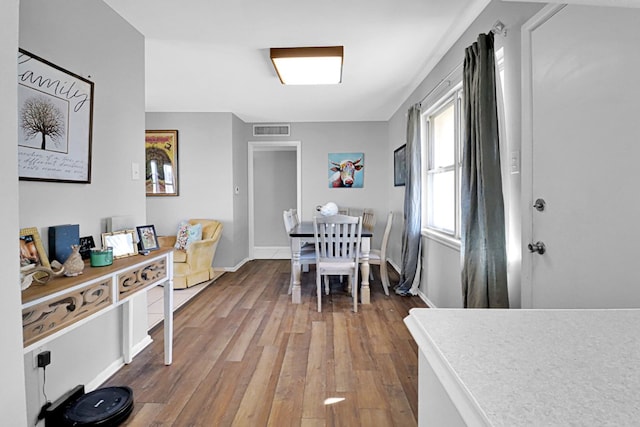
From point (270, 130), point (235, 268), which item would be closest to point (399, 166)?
point (270, 130)

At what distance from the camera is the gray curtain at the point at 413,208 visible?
353cm

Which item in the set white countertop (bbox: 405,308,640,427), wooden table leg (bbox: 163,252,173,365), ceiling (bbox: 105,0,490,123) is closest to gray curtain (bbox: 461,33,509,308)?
ceiling (bbox: 105,0,490,123)

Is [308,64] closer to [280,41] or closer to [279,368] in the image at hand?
[280,41]

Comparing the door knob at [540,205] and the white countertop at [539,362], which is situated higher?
the door knob at [540,205]

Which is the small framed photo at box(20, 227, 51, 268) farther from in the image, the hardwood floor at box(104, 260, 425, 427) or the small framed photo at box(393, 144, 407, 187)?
the small framed photo at box(393, 144, 407, 187)

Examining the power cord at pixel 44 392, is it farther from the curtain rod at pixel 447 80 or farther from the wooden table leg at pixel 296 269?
the curtain rod at pixel 447 80

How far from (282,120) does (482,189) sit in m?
4.13

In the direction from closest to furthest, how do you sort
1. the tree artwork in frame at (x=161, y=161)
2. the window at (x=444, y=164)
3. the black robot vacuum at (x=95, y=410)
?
the black robot vacuum at (x=95, y=410)
the window at (x=444, y=164)
the tree artwork in frame at (x=161, y=161)

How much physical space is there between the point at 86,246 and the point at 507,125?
8.23 feet

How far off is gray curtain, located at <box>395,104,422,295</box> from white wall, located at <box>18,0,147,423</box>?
2.61m

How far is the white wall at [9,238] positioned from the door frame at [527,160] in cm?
206

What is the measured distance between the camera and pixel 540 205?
5.07ft

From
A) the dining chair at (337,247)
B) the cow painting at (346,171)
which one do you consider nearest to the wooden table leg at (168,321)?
the dining chair at (337,247)

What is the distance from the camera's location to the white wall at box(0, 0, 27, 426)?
923 mm
